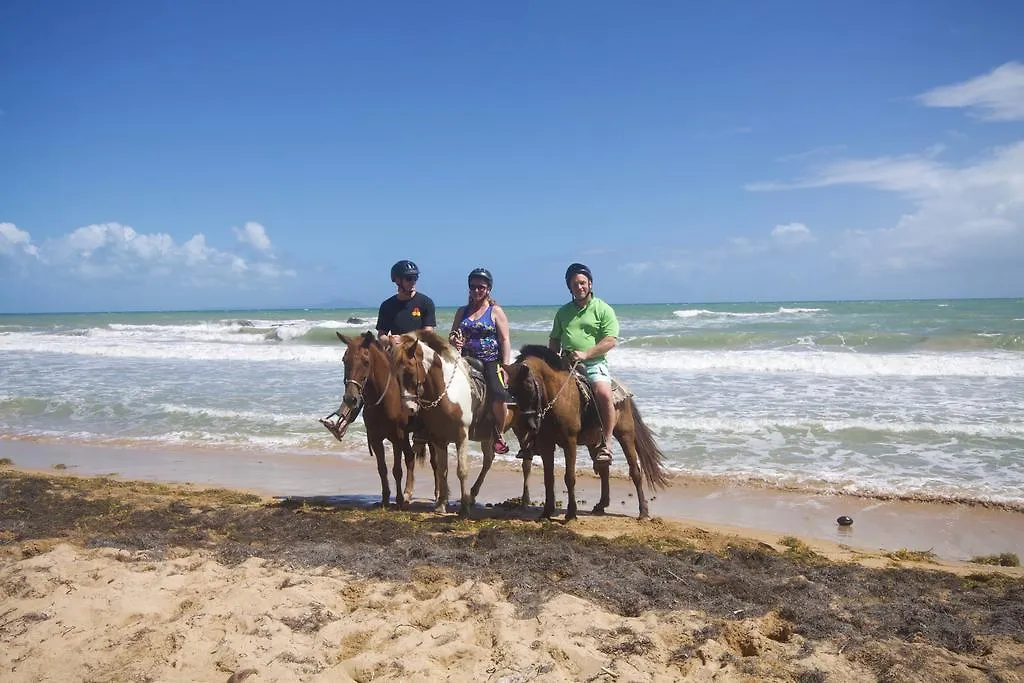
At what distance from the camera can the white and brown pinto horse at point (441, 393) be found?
5949 mm

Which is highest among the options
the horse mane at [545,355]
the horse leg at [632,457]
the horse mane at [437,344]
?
the horse mane at [437,344]

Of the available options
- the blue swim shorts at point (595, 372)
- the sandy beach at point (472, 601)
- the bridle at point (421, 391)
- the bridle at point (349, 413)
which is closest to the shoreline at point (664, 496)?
the sandy beach at point (472, 601)

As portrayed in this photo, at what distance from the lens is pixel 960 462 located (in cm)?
874

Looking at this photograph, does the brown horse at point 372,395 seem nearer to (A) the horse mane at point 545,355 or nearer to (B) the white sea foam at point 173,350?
(A) the horse mane at point 545,355

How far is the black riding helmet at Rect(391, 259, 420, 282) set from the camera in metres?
6.71

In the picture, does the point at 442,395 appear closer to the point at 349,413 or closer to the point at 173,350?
the point at 349,413

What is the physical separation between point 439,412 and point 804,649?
3592mm

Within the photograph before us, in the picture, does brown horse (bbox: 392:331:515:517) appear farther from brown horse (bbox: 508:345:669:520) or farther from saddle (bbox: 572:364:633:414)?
saddle (bbox: 572:364:633:414)

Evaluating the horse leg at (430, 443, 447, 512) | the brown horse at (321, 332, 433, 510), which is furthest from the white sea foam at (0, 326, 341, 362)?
the brown horse at (321, 332, 433, 510)

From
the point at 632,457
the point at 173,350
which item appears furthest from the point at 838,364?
the point at 173,350

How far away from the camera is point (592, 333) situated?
644cm

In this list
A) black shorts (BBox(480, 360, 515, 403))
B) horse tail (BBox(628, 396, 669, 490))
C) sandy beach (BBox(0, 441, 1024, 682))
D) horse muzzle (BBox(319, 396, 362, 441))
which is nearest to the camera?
sandy beach (BBox(0, 441, 1024, 682))

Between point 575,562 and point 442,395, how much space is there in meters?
2.05

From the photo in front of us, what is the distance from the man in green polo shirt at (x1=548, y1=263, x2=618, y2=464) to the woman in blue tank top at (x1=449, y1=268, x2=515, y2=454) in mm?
542
